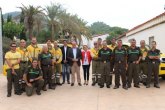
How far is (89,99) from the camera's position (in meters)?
10.6

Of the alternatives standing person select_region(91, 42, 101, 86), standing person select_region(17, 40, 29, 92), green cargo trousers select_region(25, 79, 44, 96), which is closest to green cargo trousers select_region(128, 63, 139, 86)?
standing person select_region(91, 42, 101, 86)

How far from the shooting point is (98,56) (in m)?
12.9

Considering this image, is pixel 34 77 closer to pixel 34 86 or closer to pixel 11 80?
pixel 34 86

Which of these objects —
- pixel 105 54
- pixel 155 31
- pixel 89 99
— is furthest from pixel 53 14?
pixel 89 99

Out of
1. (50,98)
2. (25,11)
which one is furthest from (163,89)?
(25,11)

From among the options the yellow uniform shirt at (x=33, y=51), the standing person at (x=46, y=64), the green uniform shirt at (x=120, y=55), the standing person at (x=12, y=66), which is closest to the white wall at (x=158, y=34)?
the green uniform shirt at (x=120, y=55)

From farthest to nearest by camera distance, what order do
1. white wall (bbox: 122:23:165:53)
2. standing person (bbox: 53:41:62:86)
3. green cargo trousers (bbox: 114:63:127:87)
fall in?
white wall (bbox: 122:23:165:53) → standing person (bbox: 53:41:62:86) → green cargo trousers (bbox: 114:63:127:87)

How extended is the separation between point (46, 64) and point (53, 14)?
30.2 meters

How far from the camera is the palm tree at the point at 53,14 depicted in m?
41.6

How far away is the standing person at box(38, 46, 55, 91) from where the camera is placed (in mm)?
12289

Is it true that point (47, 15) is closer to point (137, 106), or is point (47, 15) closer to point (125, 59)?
point (125, 59)

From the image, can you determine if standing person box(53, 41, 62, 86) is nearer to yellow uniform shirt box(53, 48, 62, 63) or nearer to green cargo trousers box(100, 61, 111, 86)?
yellow uniform shirt box(53, 48, 62, 63)

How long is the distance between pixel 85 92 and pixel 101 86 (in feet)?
3.77

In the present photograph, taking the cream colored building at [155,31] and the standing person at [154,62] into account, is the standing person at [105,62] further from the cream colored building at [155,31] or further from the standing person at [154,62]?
the cream colored building at [155,31]
